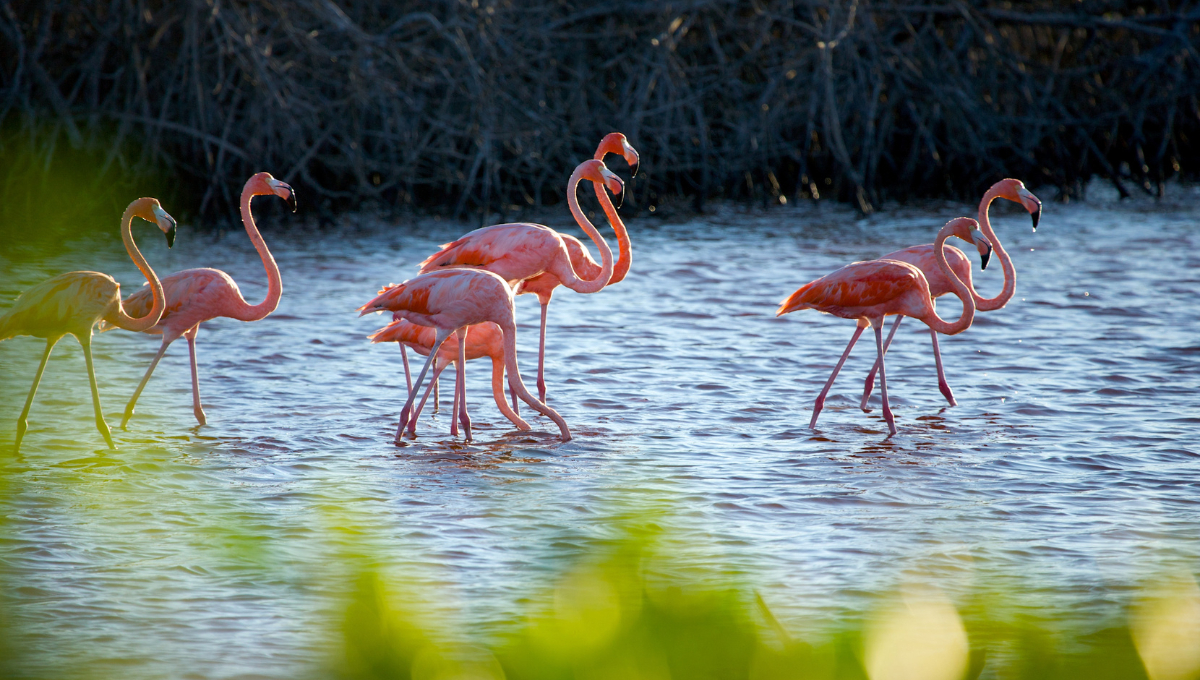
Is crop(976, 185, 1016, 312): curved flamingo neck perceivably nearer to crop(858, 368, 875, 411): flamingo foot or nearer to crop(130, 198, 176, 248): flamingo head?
crop(858, 368, 875, 411): flamingo foot

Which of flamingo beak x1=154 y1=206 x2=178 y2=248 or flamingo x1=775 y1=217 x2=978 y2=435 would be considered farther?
flamingo x1=775 y1=217 x2=978 y2=435

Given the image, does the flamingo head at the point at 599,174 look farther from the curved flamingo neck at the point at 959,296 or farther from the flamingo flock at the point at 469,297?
the curved flamingo neck at the point at 959,296

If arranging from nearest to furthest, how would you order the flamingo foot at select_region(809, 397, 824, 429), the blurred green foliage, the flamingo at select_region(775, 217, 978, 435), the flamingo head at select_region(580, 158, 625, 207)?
the flamingo foot at select_region(809, 397, 824, 429)
the flamingo at select_region(775, 217, 978, 435)
the flamingo head at select_region(580, 158, 625, 207)
the blurred green foliage

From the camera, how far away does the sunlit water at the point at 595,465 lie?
3160 mm

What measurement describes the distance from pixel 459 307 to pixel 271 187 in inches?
39.6

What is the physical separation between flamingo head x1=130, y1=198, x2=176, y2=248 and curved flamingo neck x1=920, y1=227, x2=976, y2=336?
3201 millimetres

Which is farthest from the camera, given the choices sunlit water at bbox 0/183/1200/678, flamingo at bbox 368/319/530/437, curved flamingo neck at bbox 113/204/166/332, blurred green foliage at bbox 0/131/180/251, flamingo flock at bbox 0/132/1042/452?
blurred green foliage at bbox 0/131/180/251

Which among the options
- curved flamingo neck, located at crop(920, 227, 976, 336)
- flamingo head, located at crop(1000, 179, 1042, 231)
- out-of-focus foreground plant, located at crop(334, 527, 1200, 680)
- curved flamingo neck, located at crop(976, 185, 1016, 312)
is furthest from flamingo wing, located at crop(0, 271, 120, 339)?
out-of-focus foreground plant, located at crop(334, 527, 1200, 680)

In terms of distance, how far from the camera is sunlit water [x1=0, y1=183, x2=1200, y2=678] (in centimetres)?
316

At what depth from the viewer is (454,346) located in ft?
18.4

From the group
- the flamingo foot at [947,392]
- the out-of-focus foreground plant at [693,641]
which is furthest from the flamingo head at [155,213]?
the out-of-focus foreground plant at [693,641]

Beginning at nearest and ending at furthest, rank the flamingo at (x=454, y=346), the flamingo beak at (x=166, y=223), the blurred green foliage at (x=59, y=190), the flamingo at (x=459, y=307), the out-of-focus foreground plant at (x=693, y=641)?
1. the out-of-focus foreground plant at (x=693, y=641)
2. the flamingo beak at (x=166, y=223)
3. the flamingo at (x=459, y=307)
4. the flamingo at (x=454, y=346)
5. the blurred green foliage at (x=59, y=190)

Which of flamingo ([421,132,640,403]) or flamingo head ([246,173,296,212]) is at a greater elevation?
flamingo head ([246,173,296,212])

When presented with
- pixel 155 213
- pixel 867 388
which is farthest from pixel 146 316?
pixel 867 388
